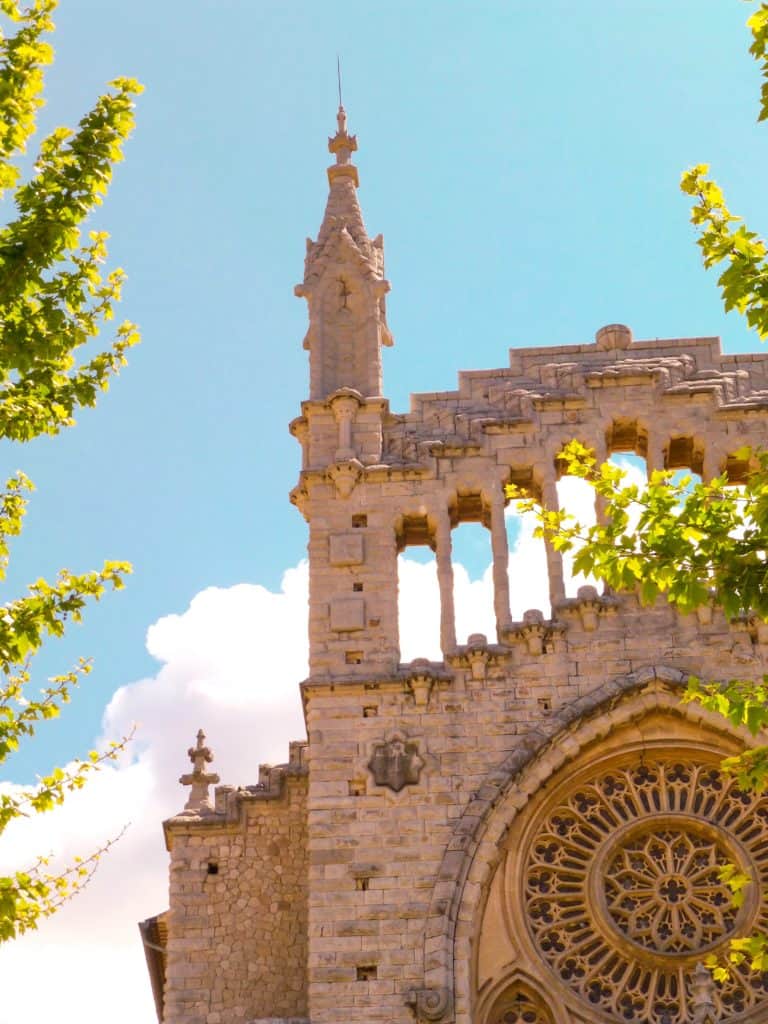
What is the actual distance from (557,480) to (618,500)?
12.1 metres

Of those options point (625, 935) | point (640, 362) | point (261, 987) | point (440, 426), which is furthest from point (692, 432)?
point (261, 987)

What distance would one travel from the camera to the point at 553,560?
24.8 meters

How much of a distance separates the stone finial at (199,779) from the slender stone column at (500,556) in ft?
14.7

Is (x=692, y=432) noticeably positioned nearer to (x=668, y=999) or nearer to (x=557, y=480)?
(x=557, y=480)

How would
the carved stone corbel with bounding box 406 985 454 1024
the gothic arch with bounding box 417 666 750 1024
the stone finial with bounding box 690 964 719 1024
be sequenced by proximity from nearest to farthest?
the stone finial with bounding box 690 964 719 1024 < the carved stone corbel with bounding box 406 985 454 1024 < the gothic arch with bounding box 417 666 750 1024

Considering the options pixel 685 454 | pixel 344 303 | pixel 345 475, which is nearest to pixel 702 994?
pixel 685 454

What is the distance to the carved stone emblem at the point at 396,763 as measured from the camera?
76.0 ft

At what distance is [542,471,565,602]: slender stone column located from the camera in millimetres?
24578

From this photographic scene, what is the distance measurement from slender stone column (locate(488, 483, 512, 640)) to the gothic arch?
61.7 inches

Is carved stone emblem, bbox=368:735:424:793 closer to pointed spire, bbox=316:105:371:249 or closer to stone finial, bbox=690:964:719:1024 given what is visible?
stone finial, bbox=690:964:719:1024

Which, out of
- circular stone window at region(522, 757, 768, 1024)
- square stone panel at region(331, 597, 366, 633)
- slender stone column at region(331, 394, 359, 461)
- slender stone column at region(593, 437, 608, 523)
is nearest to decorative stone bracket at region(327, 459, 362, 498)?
slender stone column at region(331, 394, 359, 461)

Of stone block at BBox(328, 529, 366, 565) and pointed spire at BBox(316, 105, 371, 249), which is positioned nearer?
stone block at BBox(328, 529, 366, 565)

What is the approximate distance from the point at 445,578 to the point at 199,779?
4.30m

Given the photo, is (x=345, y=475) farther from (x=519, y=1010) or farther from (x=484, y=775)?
(x=519, y=1010)
